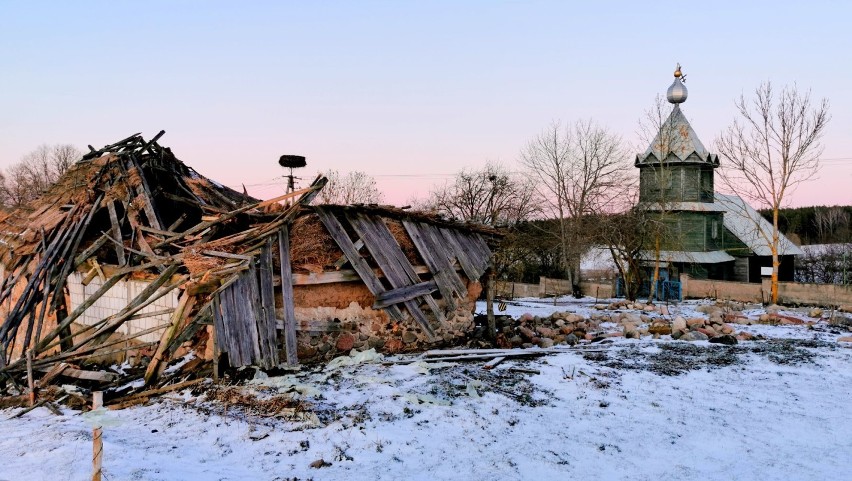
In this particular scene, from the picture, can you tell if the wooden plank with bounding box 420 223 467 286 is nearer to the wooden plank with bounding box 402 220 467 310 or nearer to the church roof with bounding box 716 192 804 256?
the wooden plank with bounding box 402 220 467 310

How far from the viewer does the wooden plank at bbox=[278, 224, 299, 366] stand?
742 centimetres

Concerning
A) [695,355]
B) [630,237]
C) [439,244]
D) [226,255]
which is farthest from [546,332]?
[630,237]

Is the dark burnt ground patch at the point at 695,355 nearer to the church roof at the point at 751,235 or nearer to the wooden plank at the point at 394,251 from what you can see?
the wooden plank at the point at 394,251

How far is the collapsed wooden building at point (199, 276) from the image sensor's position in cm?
674

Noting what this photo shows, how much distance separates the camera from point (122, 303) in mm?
8328

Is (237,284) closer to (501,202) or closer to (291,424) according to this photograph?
(291,424)

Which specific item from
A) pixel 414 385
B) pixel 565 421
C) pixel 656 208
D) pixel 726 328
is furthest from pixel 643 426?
pixel 656 208

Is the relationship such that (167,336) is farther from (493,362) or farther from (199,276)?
(493,362)

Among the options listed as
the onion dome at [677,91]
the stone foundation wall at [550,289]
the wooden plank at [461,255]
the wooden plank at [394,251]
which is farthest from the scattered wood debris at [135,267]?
the onion dome at [677,91]

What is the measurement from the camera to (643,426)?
5715 millimetres

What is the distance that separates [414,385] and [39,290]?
6.70 metres

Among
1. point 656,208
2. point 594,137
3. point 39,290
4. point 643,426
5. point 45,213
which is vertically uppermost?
point 594,137

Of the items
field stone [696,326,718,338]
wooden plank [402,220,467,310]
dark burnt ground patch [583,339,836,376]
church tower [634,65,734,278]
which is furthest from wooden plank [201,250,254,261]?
church tower [634,65,734,278]

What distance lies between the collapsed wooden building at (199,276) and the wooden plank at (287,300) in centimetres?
2
